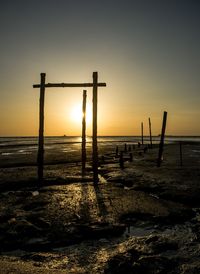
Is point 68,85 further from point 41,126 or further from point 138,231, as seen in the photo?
point 138,231

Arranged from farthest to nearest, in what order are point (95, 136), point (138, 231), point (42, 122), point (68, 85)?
1. point (68, 85)
2. point (42, 122)
3. point (95, 136)
4. point (138, 231)

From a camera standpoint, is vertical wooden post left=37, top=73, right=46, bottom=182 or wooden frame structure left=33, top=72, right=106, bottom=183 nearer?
wooden frame structure left=33, top=72, right=106, bottom=183

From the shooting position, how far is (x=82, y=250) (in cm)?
462

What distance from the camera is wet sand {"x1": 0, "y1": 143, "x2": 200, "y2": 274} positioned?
4069mm

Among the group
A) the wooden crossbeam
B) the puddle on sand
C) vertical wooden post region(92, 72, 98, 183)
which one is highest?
the wooden crossbeam

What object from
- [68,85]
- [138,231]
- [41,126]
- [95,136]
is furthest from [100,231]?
[68,85]

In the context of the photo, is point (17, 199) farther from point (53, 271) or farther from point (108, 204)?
point (53, 271)

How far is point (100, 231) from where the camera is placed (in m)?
5.42

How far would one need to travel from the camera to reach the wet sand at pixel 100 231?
4.07 meters

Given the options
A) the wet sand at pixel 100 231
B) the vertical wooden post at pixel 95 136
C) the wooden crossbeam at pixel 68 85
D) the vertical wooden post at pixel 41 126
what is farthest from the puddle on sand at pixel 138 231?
the wooden crossbeam at pixel 68 85

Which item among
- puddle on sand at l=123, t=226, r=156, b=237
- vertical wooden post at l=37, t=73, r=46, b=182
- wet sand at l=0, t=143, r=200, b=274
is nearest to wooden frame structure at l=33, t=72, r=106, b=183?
Result: vertical wooden post at l=37, t=73, r=46, b=182

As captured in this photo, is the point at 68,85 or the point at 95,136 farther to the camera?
the point at 68,85

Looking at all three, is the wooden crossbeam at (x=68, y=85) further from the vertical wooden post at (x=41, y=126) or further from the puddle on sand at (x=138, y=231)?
the puddle on sand at (x=138, y=231)

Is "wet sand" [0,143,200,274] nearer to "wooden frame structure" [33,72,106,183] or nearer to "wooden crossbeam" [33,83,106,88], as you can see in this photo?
"wooden frame structure" [33,72,106,183]
